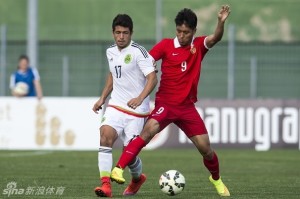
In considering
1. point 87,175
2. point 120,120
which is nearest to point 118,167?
point 120,120

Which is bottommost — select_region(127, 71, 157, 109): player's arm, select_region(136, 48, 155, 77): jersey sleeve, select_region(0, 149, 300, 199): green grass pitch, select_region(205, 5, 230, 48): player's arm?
select_region(0, 149, 300, 199): green grass pitch

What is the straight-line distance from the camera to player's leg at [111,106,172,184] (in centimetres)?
1127

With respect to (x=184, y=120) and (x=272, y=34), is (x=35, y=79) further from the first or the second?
(x=272, y=34)

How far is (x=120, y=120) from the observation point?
38.1ft

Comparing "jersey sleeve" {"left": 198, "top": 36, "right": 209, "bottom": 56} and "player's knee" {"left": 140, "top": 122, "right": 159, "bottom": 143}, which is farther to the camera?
"jersey sleeve" {"left": 198, "top": 36, "right": 209, "bottom": 56}

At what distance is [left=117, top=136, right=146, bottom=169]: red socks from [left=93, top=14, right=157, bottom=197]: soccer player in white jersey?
202 mm

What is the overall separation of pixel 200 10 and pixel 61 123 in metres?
13.9

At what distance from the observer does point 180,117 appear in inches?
457

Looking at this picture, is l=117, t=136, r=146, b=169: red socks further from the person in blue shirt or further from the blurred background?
the blurred background

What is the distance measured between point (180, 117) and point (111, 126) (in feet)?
2.77

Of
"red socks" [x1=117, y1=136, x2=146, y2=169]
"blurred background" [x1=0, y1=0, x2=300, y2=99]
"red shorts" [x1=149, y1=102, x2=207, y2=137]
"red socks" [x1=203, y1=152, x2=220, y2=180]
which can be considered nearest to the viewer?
"red socks" [x1=117, y1=136, x2=146, y2=169]

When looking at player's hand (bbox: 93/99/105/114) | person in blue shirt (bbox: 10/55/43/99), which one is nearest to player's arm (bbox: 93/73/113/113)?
player's hand (bbox: 93/99/105/114)
